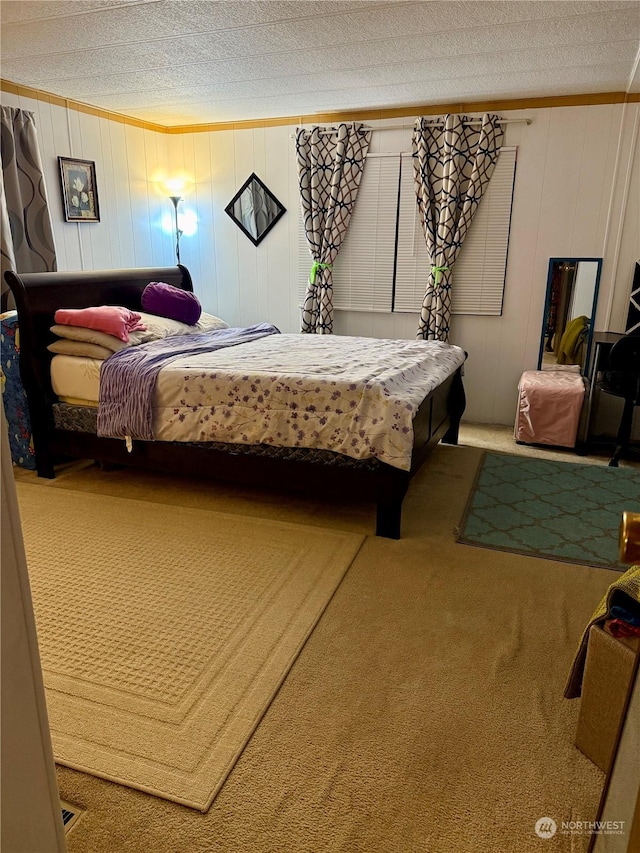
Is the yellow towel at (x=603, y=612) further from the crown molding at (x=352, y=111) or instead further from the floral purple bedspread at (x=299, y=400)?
the crown molding at (x=352, y=111)

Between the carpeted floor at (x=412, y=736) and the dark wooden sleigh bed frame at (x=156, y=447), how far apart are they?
0.38 m

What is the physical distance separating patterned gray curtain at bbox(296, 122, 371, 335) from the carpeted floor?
9.56 ft

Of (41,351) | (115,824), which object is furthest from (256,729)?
(41,351)

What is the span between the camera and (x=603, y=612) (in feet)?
5.29

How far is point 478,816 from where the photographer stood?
1.50 metres

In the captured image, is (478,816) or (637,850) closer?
(637,850)

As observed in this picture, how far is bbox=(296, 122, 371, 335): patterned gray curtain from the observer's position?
15.8 feet

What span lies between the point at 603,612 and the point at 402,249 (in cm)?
384

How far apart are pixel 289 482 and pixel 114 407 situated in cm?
106

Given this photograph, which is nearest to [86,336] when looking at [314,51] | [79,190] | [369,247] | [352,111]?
[79,190]

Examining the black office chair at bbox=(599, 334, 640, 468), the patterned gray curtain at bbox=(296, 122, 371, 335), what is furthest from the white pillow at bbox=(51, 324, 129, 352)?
the black office chair at bbox=(599, 334, 640, 468)

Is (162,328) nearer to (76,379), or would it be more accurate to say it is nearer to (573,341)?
(76,379)

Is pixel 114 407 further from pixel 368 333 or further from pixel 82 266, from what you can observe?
pixel 368 333

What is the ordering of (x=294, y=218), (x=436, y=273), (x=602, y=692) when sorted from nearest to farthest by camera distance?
(x=602, y=692) < (x=436, y=273) < (x=294, y=218)
